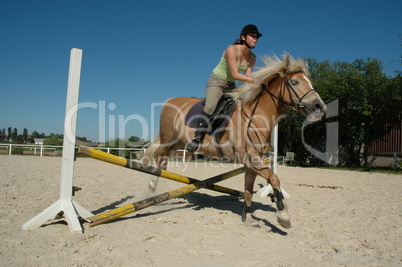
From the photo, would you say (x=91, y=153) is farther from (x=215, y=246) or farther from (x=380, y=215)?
(x=380, y=215)

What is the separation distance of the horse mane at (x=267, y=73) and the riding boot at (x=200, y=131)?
0.52 m

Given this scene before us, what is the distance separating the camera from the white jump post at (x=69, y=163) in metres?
3.01

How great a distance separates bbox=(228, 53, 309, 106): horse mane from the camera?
11.9 ft

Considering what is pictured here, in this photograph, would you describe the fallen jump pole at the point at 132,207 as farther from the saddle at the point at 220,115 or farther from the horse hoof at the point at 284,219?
the horse hoof at the point at 284,219

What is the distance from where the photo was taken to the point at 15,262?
7.07 ft

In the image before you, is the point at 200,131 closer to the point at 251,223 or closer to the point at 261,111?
the point at 261,111

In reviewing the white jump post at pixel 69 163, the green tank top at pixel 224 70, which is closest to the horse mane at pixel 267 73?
the green tank top at pixel 224 70

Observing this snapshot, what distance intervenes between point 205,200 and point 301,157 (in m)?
20.6

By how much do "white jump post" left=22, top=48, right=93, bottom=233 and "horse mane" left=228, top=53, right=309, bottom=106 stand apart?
6.97 ft

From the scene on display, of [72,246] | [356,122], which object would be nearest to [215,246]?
[72,246]

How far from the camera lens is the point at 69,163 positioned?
3.13 meters

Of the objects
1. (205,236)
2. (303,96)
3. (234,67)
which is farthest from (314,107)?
(205,236)

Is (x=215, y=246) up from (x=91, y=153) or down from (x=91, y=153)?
down

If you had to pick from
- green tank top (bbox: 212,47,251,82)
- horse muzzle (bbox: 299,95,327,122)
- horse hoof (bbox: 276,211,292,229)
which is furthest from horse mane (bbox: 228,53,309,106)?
horse hoof (bbox: 276,211,292,229)
